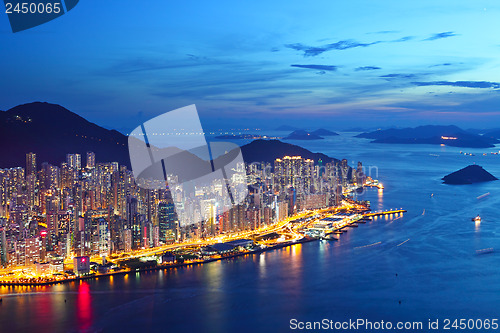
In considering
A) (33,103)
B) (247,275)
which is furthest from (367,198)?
(33,103)

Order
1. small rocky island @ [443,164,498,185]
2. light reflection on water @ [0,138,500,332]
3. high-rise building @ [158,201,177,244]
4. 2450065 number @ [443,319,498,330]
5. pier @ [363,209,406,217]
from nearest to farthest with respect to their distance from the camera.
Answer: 2450065 number @ [443,319,498,330], light reflection on water @ [0,138,500,332], high-rise building @ [158,201,177,244], pier @ [363,209,406,217], small rocky island @ [443,164,498,185]

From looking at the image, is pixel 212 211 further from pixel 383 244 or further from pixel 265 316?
pixel 265 316

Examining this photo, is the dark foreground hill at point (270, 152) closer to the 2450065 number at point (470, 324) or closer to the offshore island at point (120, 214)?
the offshore island at point (120, 214)

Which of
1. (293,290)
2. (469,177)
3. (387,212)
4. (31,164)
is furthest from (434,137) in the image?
(293,290)

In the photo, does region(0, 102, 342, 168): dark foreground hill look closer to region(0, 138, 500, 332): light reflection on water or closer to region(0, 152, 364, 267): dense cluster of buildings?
region(0, 152, 364, 267): dense cluster of buildings

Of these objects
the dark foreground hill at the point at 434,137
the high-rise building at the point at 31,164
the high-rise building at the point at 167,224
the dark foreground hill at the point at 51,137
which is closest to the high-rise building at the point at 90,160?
the dark foreground hill at the point at 51,137

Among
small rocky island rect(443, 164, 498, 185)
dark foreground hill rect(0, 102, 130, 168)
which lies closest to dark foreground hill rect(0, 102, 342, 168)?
dark foreground hill rect(0, 102, 130, 168)
